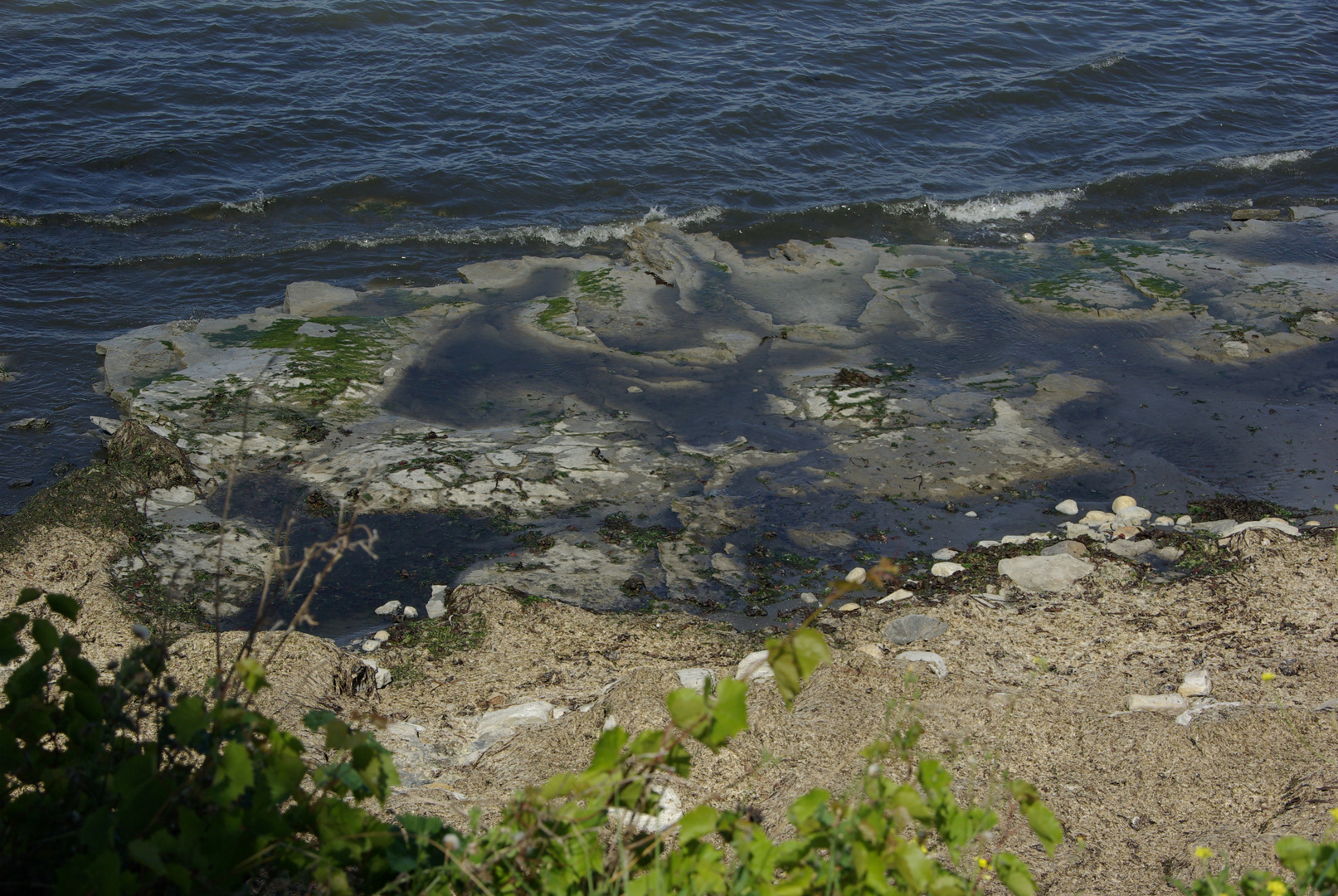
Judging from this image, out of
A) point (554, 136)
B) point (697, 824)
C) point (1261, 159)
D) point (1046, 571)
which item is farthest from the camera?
point (1261, 159)

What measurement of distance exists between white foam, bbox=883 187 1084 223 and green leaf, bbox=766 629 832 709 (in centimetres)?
971

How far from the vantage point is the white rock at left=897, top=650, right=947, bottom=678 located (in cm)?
334

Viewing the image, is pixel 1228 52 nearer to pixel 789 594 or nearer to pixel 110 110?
pixel 789 594

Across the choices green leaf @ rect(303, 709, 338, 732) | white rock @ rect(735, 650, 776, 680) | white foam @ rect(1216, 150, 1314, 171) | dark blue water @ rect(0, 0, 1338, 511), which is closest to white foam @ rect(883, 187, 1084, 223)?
dark blue water @ rect(0, 0, 1338, 511)

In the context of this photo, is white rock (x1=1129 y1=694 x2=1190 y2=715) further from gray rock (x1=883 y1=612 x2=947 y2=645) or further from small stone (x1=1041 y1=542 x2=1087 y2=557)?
small stone (x1=1041 y1=542 x2=1087 y2=557)

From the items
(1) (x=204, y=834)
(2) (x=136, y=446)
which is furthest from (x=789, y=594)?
(2) (x=136, y=446)

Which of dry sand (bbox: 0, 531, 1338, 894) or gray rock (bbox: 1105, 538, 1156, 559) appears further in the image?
gray rock (bbox: 1105, 538, 1156, 559)

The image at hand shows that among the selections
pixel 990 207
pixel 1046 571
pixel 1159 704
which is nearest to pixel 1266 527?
pixel 1046 571

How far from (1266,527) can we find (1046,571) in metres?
1.04

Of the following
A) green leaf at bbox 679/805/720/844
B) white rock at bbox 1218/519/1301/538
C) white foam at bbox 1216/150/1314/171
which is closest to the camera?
green leaf at bbox 679/805/720/844

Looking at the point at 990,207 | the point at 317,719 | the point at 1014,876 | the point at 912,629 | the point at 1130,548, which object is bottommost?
the point at 990,207

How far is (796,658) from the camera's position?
4.73 feet

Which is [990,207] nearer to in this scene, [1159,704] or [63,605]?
[1159,704]

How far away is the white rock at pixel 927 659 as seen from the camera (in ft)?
11.0
